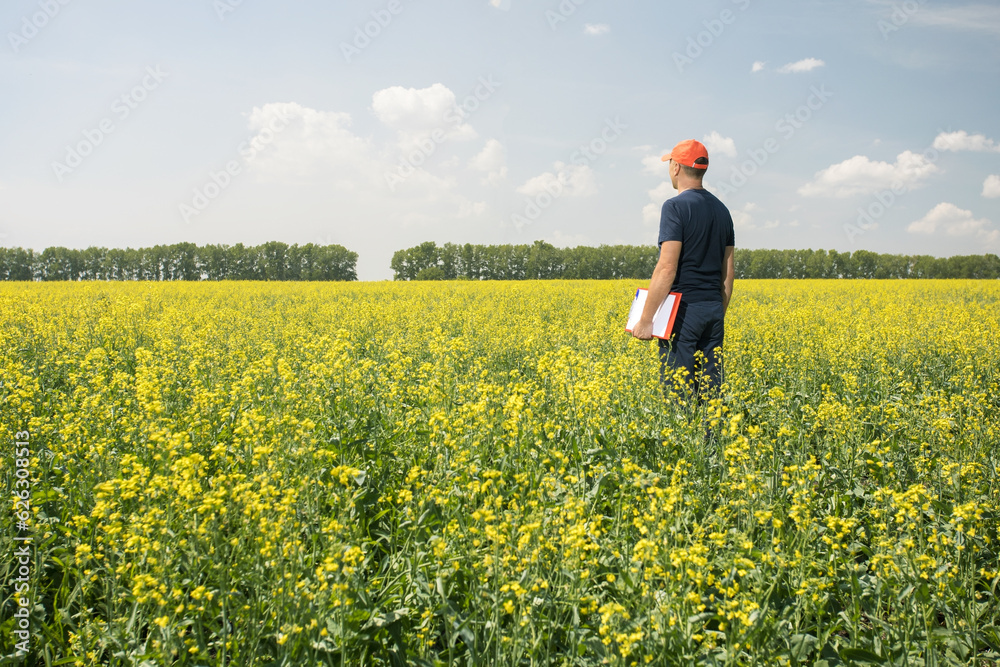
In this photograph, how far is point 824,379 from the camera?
22.9 feet

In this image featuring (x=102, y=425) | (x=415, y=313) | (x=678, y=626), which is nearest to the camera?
(x=678, y=626)

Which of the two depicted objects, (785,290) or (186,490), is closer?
(186,490)

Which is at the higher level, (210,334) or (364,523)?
(210,334)

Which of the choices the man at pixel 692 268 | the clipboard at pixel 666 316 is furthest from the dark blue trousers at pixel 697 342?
the clipboard at pixel 666 316

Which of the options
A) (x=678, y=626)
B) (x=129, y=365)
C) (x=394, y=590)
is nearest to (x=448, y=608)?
(x=394, y=590)

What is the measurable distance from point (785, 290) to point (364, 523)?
75.3 ft

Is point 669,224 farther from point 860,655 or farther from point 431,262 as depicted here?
point 431,262

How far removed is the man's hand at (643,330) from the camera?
190 inches

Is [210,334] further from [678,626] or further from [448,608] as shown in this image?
[678,626]

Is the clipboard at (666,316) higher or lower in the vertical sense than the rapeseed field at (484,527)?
higher

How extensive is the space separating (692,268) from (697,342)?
70cm

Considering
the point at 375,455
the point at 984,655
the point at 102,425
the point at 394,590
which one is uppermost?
the point at 102,425

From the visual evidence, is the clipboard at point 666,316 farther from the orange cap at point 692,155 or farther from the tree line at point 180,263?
the tree line at point 180,263

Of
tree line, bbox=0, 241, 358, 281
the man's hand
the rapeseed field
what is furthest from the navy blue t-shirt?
tree line, bbox=0, 241, 358, 281
